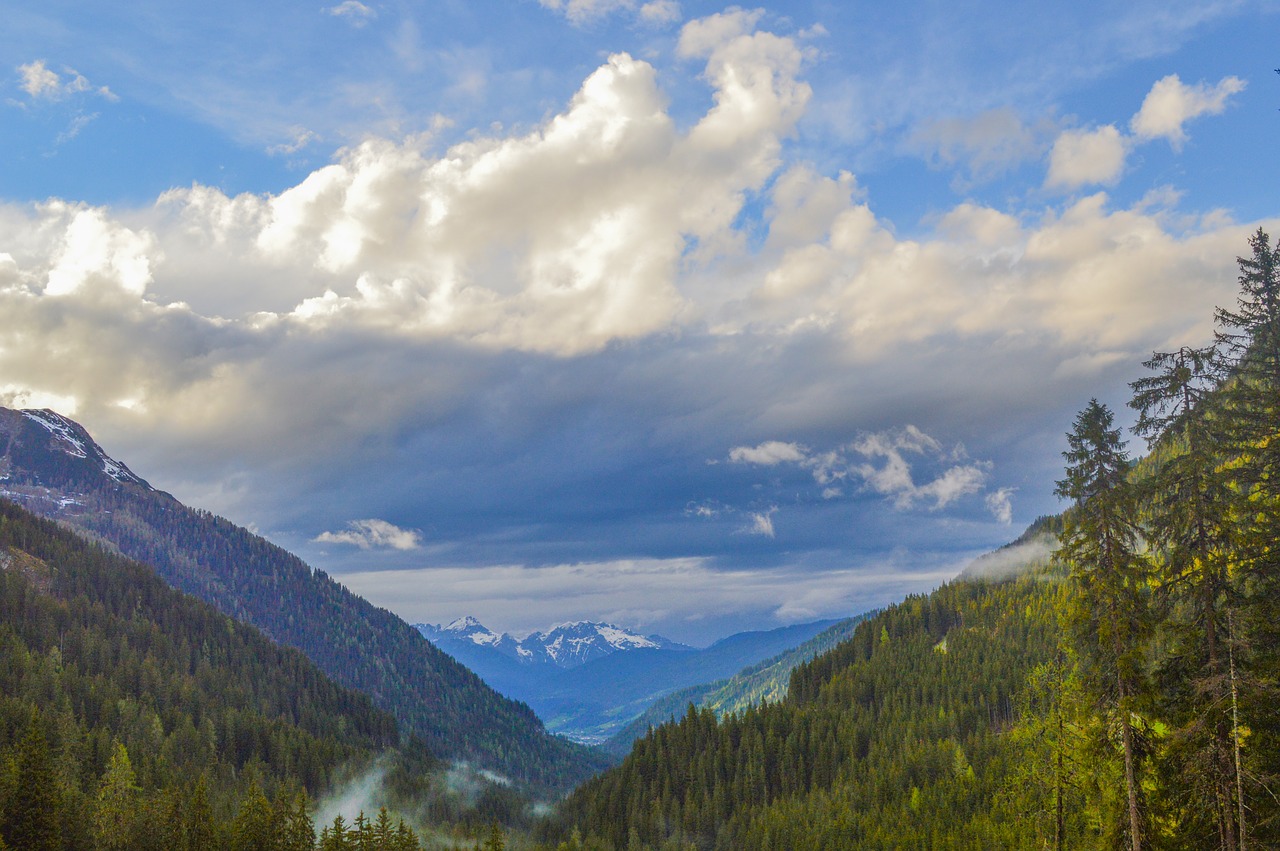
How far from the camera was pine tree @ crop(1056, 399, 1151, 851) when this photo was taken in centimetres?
4388

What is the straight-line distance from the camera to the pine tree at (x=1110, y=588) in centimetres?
4388

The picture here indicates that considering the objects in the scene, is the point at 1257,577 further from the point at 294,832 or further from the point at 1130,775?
the point at 294,832

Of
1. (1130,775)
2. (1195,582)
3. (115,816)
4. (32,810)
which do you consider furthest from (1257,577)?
(115,816)

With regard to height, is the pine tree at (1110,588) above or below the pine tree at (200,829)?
above

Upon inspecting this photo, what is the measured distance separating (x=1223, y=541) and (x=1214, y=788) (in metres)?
11.4

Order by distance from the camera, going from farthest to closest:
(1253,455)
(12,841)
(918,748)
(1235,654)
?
(918,748), (12,841), (1253,455), (1235,654)

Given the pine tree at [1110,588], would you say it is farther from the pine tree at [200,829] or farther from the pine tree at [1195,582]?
the pine tree at [200,829]

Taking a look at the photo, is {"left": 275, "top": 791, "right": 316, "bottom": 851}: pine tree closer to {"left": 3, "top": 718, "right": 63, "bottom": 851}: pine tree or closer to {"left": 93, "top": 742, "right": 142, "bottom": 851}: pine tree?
{"left": 93, "top": 742, "right": 142, "bottom": 851}: pine tree

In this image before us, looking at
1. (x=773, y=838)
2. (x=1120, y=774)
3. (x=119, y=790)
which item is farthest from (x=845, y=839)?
(x=1120, y=774)

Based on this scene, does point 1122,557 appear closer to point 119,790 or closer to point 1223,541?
point 1223,541

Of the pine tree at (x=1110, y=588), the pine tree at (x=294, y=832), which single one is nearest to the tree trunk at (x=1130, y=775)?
the pine tree at (x=1110, y=588)

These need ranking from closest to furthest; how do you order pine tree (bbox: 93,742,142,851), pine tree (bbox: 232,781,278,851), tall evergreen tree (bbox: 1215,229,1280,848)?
tall evergreen tree (bbox: 1215,229,1280,848)
pine tree (bbox: 93,742,142,851)
pine tree (bbox: 232,781,278,851)

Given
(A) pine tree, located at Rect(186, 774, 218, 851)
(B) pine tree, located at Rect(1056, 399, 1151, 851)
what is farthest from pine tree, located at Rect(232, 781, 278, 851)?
(B) pine tree, located at Rect(1056, 399, 1151, 851)

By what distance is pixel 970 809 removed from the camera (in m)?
154
